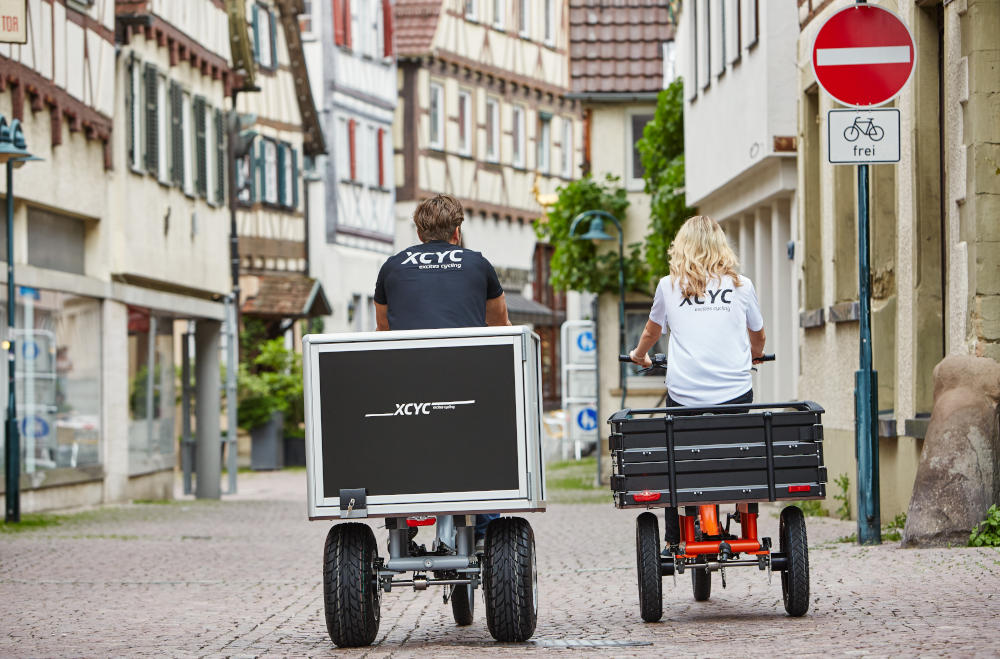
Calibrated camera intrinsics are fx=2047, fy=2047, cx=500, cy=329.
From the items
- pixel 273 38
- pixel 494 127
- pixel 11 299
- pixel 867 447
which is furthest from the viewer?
pixel 494 127

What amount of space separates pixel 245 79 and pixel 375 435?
23.9m

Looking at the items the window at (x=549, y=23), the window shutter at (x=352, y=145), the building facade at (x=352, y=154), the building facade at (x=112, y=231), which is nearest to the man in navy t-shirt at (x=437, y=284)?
the building facade at (x=112, y=231)

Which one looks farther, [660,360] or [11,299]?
[11,299]

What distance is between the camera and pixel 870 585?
381 inches

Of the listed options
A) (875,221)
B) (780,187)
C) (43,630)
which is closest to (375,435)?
(43,630)

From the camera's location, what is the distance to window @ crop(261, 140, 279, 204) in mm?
41284

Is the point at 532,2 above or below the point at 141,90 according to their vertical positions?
above

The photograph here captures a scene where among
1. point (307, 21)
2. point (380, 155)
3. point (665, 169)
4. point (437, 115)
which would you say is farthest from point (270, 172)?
point (665, 169)

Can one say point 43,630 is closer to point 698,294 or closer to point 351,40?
point 698,294

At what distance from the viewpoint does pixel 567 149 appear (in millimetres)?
56375

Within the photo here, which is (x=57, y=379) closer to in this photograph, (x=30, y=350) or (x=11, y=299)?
(x=30, y=350)

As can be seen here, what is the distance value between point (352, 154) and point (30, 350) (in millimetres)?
25675

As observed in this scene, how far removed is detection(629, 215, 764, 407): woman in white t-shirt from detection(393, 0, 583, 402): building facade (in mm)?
39529

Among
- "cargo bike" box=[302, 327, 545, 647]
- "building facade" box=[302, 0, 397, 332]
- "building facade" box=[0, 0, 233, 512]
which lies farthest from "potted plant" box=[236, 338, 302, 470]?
"cargo bike" box=[302, 327, 545, 647]
